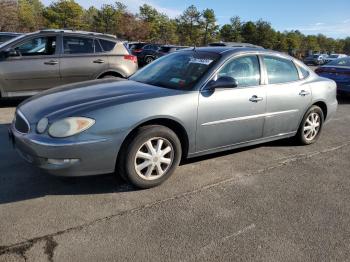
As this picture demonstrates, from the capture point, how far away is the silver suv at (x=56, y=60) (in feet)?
24.2

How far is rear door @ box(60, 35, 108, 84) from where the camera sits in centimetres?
783

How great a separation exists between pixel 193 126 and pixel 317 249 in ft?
5.83

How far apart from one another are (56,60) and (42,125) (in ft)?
15.2

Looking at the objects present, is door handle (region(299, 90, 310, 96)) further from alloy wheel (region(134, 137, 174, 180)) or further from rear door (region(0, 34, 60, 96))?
rear door (region(0, 34, 60, 96))

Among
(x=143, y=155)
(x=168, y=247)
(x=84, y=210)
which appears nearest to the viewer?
(x=168, y=247)

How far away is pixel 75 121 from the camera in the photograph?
11.3 feet

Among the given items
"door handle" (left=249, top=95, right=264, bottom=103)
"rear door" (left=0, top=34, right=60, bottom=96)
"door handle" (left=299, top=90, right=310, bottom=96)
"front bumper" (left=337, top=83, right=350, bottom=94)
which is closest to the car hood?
"door handle" (left=249, top=95, right=264, bottom=103)

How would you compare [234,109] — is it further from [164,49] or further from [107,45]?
[164,49]

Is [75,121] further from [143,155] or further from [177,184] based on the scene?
[177,184]

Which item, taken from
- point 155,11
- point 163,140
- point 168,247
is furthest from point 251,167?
point 155,11

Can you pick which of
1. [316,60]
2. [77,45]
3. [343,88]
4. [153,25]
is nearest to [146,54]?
[343,88]

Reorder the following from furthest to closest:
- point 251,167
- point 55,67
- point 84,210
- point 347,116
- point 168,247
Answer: point 347,116
point 55,67
point 251,167
point 84,210
point 168,247

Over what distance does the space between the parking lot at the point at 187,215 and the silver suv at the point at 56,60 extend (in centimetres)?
300

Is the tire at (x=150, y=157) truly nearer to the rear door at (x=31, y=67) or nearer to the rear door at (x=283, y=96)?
the rear door at (x=283, y=96)
